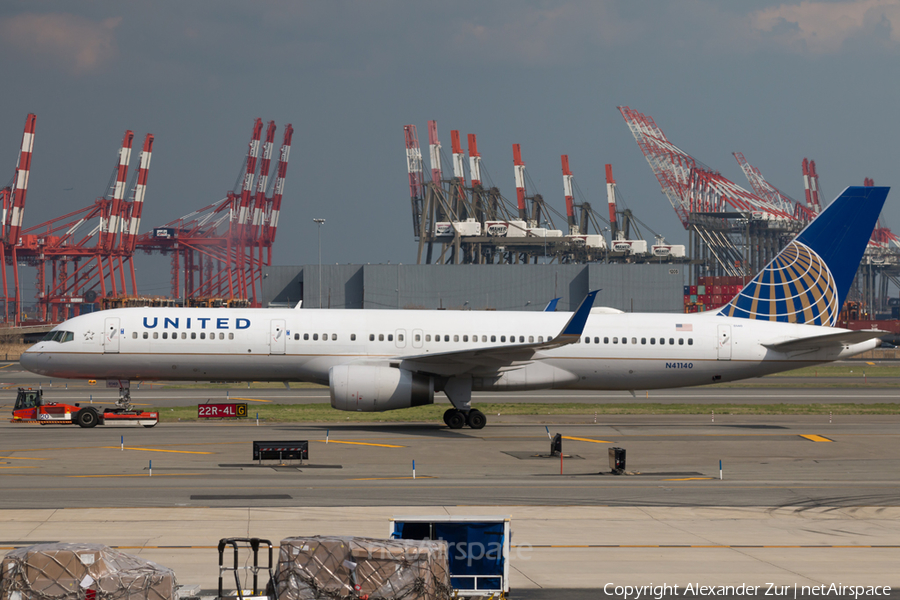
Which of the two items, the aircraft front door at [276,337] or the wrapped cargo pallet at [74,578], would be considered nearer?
the wrapped cargo pallet at [74,578]

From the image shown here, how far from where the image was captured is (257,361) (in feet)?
112

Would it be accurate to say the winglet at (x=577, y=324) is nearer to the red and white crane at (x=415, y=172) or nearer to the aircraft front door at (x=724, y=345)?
the aircraft front door at (x=724, y=345)

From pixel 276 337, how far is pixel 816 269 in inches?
900

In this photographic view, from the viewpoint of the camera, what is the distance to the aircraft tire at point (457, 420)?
3462 cm

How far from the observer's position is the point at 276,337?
34375mm

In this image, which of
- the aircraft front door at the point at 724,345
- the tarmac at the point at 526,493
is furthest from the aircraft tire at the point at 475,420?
the aircraft front door at the point at 724,345

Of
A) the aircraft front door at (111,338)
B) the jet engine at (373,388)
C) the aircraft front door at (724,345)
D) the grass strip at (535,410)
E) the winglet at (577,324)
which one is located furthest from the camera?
the grass strip at (535,410)

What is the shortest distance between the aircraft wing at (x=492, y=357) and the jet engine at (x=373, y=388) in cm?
75

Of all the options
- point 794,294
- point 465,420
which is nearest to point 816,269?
point 794,294

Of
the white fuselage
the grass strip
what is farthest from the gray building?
the white fuselage

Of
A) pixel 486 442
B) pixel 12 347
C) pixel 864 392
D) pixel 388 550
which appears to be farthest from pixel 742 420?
pixel 12 347

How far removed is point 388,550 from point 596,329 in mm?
27117

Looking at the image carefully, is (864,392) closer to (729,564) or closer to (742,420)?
(742,420)

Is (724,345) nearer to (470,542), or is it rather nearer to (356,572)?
(470,542)
